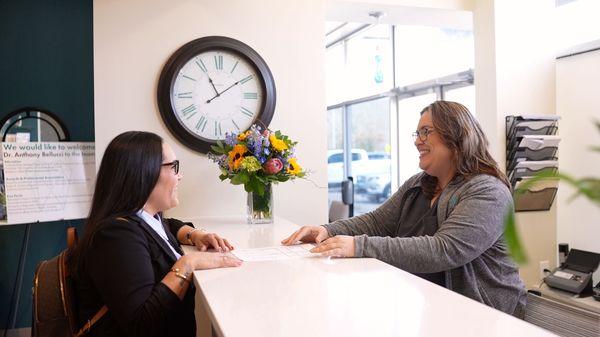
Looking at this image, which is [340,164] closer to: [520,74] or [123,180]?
[520,74]

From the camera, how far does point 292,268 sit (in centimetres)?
142

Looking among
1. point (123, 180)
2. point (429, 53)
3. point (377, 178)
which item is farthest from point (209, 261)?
point (377, 178)

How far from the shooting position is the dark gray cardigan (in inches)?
60.4

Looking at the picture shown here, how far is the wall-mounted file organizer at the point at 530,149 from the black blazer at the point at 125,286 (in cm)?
237

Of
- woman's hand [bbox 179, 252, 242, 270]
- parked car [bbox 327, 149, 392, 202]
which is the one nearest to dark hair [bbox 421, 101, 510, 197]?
woman's hand [bbox 179, 252, 242, 270]

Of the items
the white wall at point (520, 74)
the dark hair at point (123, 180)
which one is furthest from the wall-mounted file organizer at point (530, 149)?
the dark hair at point (123, 180)

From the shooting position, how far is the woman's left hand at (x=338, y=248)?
152cm

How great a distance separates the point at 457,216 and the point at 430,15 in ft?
7.07

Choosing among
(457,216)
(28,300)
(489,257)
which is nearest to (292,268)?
(457,216)

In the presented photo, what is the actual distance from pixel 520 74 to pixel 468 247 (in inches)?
78.0

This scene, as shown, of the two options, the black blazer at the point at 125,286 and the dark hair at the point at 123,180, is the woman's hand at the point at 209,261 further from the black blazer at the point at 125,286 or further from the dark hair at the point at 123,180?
the dark hair at the point at 123,180

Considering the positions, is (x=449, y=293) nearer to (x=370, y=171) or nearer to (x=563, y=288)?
(x=563, y=288)

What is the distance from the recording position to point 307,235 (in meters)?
1.82

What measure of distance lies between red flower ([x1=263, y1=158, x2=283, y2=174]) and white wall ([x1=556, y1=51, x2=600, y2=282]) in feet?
5.88
